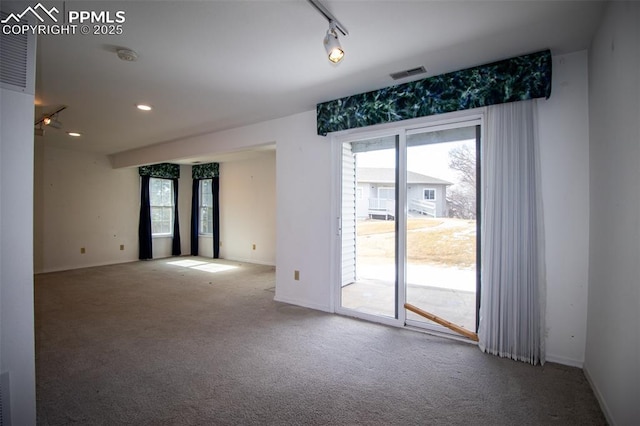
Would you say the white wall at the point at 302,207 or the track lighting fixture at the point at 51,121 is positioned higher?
the track lighting fixture at the point at 51,121

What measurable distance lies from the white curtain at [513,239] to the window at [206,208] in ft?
22.2

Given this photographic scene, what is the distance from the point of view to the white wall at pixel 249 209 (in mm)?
6676

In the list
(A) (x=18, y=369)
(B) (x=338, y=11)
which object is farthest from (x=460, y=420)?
(B) (x=338, y=11)

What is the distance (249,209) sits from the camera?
7.04 metres

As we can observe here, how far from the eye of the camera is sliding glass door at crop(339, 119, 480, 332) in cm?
292

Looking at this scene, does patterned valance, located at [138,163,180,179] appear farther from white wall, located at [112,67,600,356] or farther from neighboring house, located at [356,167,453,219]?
neighboring house, located at [356,167,453,219]

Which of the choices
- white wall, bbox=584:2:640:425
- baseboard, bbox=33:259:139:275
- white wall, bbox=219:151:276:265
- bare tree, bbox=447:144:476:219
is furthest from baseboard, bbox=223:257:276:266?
white wall, bbox=584:2:640:425

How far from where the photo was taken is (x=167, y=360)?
2.46 meters

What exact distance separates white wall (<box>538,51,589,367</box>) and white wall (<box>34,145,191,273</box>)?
747 cm

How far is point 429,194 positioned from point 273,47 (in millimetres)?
1965

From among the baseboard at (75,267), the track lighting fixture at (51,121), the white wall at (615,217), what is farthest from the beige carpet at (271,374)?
the baseboard at (75,267)

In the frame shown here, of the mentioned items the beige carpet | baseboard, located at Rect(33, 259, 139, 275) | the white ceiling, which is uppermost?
the white ceiling

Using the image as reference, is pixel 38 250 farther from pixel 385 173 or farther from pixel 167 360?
pixel 385 173

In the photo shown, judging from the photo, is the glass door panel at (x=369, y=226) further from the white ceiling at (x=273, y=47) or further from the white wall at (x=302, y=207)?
the white ceiling at (x=273, y=47)
